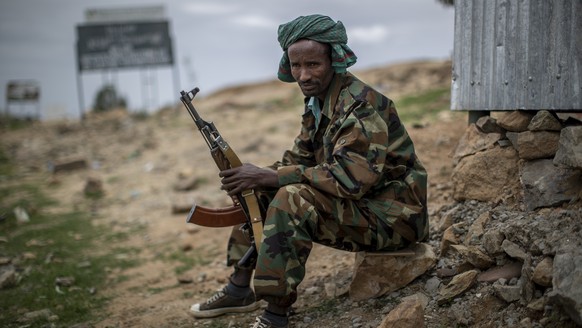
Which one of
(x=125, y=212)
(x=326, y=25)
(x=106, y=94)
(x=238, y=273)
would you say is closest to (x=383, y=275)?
(x=238, y=273)

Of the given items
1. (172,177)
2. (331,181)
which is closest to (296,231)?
Result: (331,181)

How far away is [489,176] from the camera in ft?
12.3

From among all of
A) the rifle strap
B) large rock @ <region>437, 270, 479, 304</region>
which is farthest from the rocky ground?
the rifle strap

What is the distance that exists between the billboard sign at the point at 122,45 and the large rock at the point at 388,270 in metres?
16.7

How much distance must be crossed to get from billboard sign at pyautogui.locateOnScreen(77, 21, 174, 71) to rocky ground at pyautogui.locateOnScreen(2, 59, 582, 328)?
7.14m

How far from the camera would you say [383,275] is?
3.41 metres

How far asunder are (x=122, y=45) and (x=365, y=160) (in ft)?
57.3

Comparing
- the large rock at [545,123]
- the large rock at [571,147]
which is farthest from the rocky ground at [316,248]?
the large rock at [545,123]

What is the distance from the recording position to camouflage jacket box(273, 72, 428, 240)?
2920 mm

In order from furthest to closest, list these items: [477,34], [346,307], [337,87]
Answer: [477,34] < [346,307] < [337,87]

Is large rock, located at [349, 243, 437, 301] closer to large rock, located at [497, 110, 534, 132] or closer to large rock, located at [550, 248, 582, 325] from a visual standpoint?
large rock, located at [550, 248, 582, 325]

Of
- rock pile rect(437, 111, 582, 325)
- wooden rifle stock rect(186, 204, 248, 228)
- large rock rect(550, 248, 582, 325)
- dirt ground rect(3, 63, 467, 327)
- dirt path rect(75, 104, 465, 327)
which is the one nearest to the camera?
large rock rect(550, 248, 582, 325)

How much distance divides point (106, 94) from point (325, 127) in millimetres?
18785

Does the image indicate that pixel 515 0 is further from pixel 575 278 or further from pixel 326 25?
pixel 575 278
